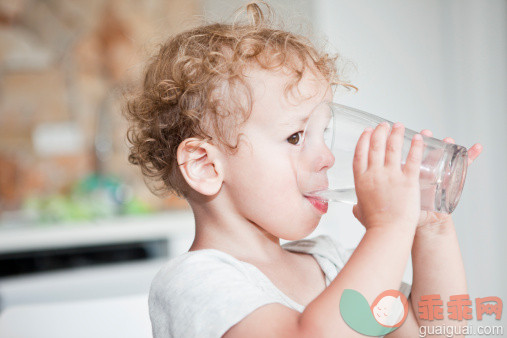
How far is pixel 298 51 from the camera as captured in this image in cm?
75

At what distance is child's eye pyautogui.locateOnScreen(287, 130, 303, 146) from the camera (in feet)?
2.21

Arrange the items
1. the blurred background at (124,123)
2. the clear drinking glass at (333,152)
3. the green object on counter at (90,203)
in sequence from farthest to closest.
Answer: the green object on counter at (90,203) < the blurred background at (124,123) < the clear drinking glass at (333,152)

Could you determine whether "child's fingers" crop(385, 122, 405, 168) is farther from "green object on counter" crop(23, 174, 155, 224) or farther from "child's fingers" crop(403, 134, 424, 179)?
"green object on counter" crop(23, 174, 155, 224)

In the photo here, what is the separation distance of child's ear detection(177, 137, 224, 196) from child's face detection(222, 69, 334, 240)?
0.02 meters

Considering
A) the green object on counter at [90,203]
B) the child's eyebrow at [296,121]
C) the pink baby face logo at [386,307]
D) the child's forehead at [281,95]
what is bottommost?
the green object on counter at [90,203]

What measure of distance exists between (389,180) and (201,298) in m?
0.25

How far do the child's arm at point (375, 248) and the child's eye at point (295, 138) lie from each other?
13 cm

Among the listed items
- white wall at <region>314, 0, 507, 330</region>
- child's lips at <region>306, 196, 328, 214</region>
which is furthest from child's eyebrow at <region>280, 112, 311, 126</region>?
white wall at <region>314, 0, 507, 330</region>

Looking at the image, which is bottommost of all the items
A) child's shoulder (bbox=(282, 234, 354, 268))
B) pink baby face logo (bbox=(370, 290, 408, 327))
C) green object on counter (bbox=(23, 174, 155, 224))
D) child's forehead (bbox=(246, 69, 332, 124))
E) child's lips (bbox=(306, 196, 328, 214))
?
green object on counter (bbox=(23, 174, 155, 224))

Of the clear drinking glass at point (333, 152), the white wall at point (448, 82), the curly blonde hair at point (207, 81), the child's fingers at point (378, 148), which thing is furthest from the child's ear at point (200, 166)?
the white wall at point (448, 82)

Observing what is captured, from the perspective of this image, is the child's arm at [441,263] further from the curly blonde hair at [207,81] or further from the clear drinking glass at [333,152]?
the curly blonde hair at [207,81]

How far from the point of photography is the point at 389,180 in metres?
0.55

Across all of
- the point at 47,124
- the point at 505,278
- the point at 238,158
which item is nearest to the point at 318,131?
the point at 238,158

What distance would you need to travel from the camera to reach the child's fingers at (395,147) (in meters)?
0.55
